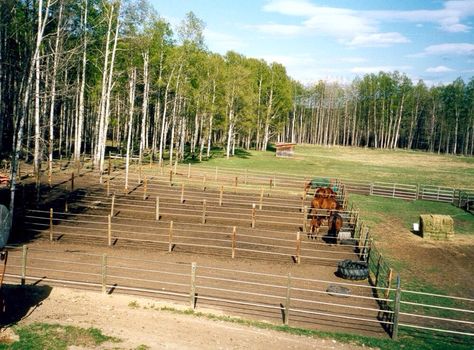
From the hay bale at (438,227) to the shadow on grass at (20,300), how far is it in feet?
65.9

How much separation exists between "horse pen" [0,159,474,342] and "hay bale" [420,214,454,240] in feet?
14.6

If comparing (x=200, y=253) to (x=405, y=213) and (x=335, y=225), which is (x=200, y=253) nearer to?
(x=335, y=225)

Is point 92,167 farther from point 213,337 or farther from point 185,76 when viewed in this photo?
point 213,337

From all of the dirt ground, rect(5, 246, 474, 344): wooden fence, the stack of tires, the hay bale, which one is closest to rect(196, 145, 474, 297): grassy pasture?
the hay bale

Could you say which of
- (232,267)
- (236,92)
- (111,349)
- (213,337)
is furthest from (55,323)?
(236,92)

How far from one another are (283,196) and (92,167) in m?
17.8

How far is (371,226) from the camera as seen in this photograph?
24.5 m

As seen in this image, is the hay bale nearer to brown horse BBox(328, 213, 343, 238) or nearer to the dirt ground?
brown horse BBox(328, 213, 343, 238)

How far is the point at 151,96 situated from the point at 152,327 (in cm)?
4588

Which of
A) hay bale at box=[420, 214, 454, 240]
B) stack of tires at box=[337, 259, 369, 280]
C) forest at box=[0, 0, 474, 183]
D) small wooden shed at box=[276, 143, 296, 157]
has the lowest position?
stack of tires at box=[337, 259, 369, 280]

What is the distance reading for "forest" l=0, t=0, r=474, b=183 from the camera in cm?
3114

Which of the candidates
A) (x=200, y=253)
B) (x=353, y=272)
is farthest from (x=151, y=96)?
(x=353, y=272)

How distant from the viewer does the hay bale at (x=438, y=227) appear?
22.8m

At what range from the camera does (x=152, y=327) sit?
34.4 feet
